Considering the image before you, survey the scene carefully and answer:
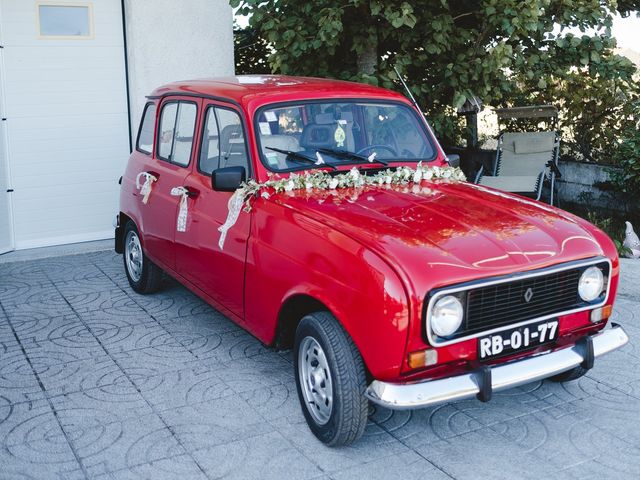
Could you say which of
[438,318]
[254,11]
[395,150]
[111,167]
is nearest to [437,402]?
[438,318]

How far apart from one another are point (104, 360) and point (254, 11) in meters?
4.36

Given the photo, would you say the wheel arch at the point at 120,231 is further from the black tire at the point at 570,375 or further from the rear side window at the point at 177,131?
the black tire at the point at 570,375

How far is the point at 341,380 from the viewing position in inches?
151

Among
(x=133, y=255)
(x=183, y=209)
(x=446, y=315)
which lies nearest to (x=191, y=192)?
(x=183, y=209)

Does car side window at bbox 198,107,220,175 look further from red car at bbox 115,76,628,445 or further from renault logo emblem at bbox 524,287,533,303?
renault logo emblem at bbox 524,287,533,303

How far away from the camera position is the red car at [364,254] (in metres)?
3.68

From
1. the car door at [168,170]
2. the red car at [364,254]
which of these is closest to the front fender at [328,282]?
the red car at [364,254]

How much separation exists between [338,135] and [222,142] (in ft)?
2.58

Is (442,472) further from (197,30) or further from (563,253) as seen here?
(197,30)

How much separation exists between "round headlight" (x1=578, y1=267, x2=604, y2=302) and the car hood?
10 cm

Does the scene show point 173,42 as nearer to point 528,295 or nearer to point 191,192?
point 191,192

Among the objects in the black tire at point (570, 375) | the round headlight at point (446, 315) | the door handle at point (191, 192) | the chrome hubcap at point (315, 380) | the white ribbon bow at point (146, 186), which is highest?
the door handle at point (191, 192)

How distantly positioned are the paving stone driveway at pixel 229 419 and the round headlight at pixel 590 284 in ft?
2.48

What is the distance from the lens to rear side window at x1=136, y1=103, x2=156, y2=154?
6520mm
